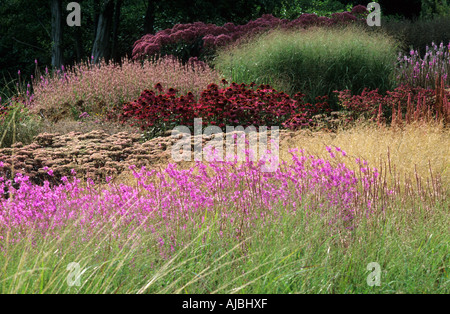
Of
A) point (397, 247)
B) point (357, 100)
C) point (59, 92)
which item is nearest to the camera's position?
point (397, 247)

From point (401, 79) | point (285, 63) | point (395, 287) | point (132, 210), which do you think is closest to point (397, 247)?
point (395, 287)

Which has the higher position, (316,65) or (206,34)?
(206,34)

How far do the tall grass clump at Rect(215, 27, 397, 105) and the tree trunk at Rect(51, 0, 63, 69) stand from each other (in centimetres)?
772

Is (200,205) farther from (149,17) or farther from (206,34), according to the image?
(149,17)

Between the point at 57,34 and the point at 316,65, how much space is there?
970 cm

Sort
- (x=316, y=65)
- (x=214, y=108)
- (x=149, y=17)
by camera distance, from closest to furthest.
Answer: (x=214, y=108)
(x=316, y=65)
(x=149, y=17)

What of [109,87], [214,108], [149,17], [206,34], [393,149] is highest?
[149,17]

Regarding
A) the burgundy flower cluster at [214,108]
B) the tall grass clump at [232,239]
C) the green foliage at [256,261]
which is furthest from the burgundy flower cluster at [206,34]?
the green foliage at [256,261]

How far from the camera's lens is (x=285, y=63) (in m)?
9.30

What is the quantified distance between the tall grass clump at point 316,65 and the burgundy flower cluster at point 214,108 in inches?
65.2

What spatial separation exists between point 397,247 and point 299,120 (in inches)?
168

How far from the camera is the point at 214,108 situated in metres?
7.08

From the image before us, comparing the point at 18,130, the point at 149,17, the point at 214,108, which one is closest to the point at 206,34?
the point at 149,17
